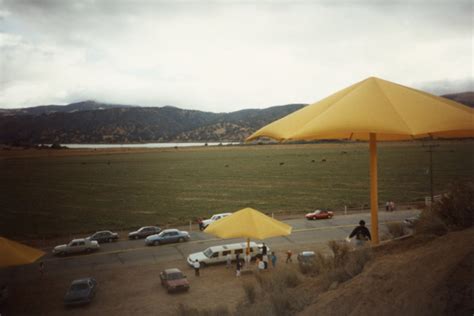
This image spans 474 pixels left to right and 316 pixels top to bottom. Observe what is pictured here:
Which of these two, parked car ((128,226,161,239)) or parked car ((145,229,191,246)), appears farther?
parked car ((128,226,161,239))

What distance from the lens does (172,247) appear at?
2300cm

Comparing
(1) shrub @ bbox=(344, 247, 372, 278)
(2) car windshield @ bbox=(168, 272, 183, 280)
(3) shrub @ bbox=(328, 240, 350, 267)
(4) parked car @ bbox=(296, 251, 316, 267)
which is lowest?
(2) car windshield @ bbox=(168, 272, 183, 280)

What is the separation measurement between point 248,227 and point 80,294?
7.34m

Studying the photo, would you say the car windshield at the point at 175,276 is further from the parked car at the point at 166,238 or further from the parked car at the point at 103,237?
the parked car at the point at 103,237

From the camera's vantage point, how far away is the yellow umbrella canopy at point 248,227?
51.3 ft

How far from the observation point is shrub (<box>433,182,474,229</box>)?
726 centimetres

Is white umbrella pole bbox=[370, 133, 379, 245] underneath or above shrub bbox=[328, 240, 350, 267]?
above

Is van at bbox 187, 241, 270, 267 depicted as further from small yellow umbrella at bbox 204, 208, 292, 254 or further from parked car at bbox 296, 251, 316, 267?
parked car at bbox 296, 251, 316, 267

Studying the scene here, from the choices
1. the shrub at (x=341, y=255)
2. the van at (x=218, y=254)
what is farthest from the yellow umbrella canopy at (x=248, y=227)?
the shrub at (x=341, y=255)

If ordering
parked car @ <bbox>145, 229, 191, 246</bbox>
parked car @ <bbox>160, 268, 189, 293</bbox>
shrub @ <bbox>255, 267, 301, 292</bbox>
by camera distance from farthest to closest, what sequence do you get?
1. parked car @ <bbox>145, 229, 191, 246</bbox>
2. parked car @ <bbox>160, 268, 189, 293</bbox>
3. shrub @ <bbox>255, 267, 301, 292</bbox>

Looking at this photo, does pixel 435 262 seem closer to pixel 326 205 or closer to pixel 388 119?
pixel 388 119

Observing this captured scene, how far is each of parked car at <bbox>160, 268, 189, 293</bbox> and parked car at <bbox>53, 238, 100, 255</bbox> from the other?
29.2 feet

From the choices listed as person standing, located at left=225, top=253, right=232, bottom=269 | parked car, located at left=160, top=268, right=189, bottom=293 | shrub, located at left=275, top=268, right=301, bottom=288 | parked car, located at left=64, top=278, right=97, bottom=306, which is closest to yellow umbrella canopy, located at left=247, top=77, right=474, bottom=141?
shrub, located at left=275, top=268, right=301, bottom=288

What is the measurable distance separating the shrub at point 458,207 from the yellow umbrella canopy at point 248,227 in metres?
8.36
